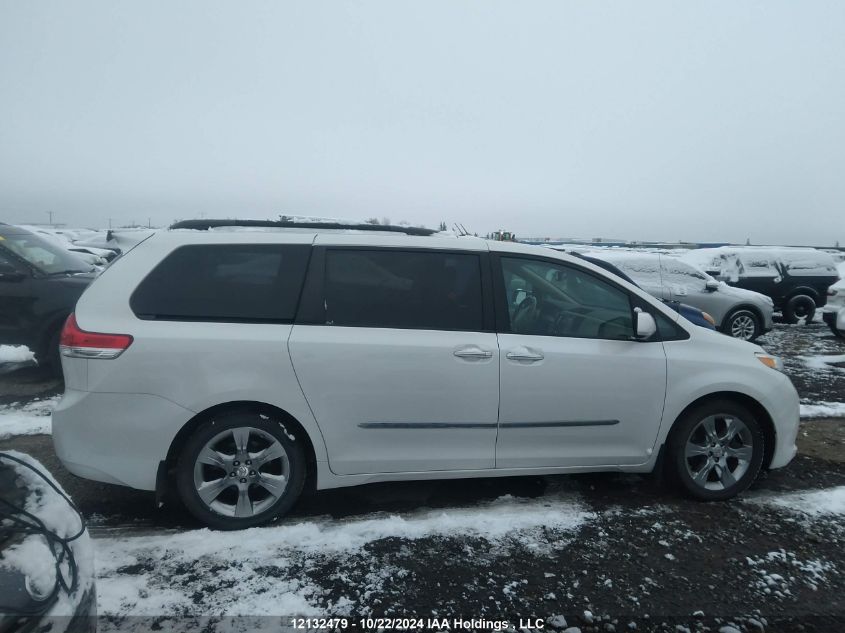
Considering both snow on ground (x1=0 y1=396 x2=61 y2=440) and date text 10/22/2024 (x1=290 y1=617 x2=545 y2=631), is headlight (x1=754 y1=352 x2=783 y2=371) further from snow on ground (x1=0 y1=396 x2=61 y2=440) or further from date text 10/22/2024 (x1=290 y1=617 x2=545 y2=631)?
snow on ground (x1=0 y1=396 x2=61 y2=440)

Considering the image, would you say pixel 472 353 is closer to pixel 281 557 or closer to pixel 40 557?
pixel 281 557

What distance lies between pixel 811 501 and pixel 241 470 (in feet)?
12.1

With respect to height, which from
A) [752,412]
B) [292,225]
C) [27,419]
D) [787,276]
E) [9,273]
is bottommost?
[27,419]

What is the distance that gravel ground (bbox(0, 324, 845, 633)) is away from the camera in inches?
95.3

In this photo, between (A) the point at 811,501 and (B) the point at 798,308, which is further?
(B) the point at 798,308

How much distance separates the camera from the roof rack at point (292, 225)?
11.2ft

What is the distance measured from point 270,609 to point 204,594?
0.35m

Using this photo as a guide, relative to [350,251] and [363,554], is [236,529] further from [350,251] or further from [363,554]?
[350,251]

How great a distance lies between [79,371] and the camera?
2838mm

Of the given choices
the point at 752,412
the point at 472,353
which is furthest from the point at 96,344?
the point at 752,412

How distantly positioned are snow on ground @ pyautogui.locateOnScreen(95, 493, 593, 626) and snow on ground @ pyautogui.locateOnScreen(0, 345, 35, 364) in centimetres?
561

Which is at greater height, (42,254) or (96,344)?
(42,254)

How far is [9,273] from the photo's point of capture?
5.75 metres

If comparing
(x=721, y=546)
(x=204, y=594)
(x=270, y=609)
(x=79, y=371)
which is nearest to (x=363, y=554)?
(x=270, y=609)
